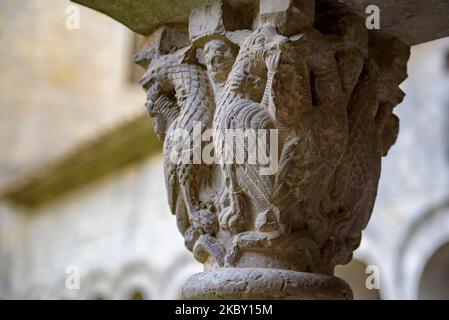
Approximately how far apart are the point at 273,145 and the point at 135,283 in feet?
23.0

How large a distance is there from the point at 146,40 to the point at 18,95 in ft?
34.3

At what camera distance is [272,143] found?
2174 mm

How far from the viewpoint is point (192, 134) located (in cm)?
237

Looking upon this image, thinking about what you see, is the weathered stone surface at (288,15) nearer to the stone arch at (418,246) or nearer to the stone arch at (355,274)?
the stone arch at (418,246)

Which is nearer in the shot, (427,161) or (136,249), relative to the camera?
(427,161)

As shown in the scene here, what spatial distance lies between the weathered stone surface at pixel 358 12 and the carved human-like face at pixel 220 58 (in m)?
0.14

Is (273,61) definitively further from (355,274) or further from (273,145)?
(355,274)

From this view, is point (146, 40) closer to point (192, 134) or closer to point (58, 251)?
point (192, 134)

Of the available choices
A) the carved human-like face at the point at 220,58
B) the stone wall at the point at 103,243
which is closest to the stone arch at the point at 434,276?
the stone wall at the point at 103,243

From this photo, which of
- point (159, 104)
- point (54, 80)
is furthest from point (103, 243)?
point (159, 104)

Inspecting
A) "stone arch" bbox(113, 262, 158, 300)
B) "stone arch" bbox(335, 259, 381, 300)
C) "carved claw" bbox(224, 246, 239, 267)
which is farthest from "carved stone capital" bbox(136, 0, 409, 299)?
"stone arch" bbox(113, 262, 158, 300)

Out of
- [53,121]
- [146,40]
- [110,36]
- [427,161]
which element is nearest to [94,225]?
[53,121]

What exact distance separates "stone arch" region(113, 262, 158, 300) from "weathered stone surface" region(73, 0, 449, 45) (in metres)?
6.18

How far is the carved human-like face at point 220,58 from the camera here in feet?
7.72
